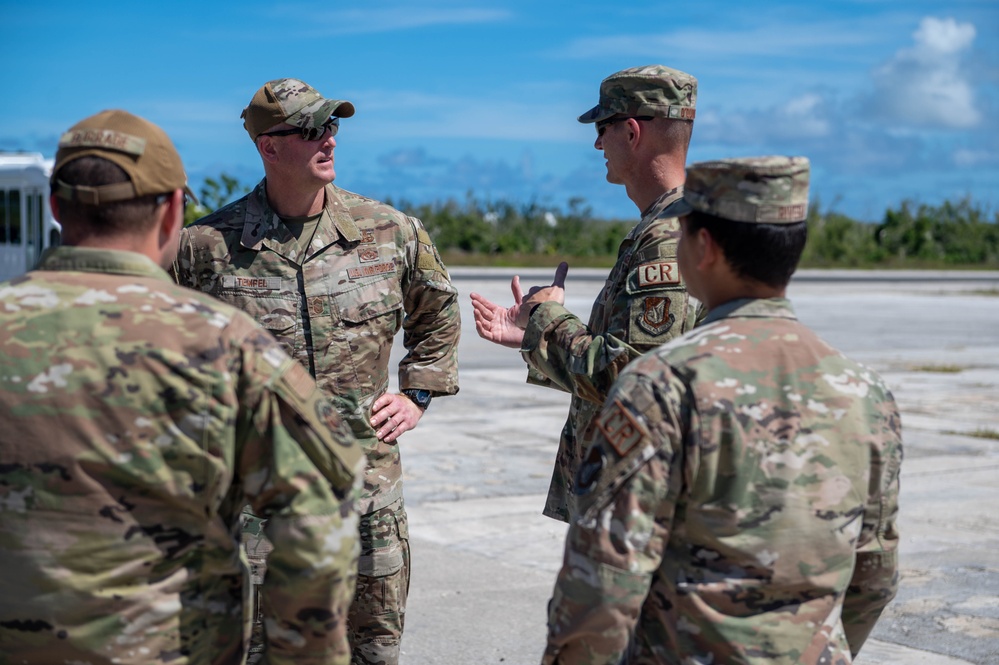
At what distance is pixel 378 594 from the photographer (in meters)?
3.71

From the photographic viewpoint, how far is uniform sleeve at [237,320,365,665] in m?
2.15

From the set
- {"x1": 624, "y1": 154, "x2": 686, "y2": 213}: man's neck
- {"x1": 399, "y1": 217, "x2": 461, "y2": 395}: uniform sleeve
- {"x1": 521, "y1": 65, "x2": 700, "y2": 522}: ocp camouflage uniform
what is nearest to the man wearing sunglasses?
{"x1": 399, "y1": 217, "x2": 461, "y2": 395}: uniform sleeve

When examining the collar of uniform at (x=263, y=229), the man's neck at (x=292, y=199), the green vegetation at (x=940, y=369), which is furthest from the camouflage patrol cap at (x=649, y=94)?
the green vegetation at (x=940, y=369)

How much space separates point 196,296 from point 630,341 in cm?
138

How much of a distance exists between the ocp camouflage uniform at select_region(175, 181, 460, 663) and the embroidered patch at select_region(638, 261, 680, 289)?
3.08 ft

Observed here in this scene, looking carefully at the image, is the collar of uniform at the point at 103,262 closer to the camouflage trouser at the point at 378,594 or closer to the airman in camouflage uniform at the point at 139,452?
the airman in camouflage uniform at the point at 139,452

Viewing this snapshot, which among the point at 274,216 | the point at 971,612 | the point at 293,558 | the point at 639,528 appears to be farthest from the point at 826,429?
the point at 971,612

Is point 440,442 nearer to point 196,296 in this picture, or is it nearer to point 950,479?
point 950,479

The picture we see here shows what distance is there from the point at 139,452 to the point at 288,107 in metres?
1.90

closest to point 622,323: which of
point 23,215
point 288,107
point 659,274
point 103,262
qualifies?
point 659,274

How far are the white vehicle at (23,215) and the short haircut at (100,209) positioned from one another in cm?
1771

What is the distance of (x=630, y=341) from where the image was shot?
129 inches

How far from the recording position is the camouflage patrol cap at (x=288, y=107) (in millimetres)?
3764

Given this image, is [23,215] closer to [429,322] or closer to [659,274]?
[429,322]
